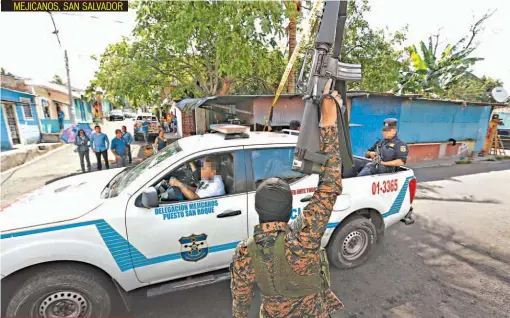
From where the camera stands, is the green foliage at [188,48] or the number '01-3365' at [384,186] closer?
the number '01-3365' at [384,186]

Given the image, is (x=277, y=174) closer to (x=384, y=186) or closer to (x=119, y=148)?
(x=384, y=186)

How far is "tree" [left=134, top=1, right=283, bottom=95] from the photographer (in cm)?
679

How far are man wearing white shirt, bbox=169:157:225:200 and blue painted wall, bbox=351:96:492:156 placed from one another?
7.34m

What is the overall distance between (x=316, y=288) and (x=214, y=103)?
7611mm

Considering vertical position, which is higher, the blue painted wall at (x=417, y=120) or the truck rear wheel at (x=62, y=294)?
the blue painted wall at (x=417, y=120)

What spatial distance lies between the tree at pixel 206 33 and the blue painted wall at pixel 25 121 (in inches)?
339

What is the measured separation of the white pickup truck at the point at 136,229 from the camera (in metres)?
1.91

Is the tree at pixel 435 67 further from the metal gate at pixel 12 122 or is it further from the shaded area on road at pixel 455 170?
the metal gate at pixel 12 122

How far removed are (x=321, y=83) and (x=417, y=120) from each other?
413 inches

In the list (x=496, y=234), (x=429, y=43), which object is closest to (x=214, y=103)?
(x=496, y=234)

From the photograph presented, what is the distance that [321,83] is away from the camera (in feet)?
3.99

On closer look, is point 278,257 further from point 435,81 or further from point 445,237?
point 435,81

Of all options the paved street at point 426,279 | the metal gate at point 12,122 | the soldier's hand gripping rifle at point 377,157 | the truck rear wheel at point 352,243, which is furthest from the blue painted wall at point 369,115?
the metal gate at point 12,122

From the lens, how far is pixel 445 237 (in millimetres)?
4000
